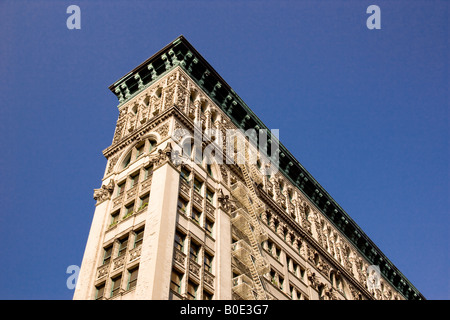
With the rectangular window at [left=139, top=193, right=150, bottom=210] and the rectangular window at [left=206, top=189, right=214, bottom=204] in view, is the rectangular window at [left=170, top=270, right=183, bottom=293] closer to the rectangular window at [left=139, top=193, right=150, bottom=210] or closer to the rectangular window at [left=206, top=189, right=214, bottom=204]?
the rectangular window at [left=139, top=193, right=150, bottom=210]

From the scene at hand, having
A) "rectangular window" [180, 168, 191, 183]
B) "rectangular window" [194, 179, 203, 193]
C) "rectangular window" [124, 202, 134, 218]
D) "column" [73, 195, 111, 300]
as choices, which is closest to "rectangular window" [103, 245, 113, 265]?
"column" [73, 195, 111, 300]

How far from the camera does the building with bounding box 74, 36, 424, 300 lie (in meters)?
31.8

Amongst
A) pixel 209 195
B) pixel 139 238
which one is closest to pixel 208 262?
pixel 139 238

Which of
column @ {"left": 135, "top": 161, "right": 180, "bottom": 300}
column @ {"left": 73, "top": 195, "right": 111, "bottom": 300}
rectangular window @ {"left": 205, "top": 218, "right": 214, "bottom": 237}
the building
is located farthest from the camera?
rectangular window @ {"left": 205, "top": 218, "right": 214, "bottom": 237}

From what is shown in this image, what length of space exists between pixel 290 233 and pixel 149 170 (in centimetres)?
1727

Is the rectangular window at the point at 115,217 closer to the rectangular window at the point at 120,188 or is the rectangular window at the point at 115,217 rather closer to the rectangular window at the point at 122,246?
the rectangular window at the point at 120,188

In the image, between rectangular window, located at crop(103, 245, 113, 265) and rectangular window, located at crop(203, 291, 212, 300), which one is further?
rectangular window, located at crop(103, 245, 113, 265)

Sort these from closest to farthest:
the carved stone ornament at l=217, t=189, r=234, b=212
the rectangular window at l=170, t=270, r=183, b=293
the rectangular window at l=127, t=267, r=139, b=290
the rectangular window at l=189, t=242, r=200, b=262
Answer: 1. the rectangular window at l=170, t=270, r=183, b=293
2. the rectangular window at l=127, t=267, r=139, b=290
3. the rectangular window at l=189, t=242, r=200, b=262
4. the carved stone ornament at l=217, t=189, r=234, b=212

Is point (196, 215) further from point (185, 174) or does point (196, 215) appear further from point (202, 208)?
point (185, 174)

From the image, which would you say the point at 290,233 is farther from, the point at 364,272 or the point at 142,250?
the point at 142,250

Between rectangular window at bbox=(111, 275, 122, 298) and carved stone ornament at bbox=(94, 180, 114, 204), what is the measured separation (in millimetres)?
8192

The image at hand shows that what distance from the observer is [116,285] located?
31250 mm

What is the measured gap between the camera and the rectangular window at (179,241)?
1271 inches
